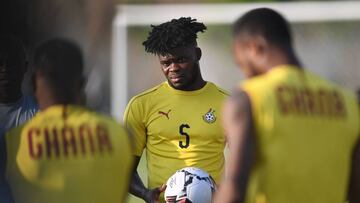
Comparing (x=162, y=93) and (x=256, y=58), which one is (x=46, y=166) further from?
(x=162, y=93)

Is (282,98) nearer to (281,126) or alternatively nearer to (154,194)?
(281,126)

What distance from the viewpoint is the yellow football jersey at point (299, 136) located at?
5.00 metres

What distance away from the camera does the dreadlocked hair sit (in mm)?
7645

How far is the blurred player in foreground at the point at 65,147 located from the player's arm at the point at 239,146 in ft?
1.75

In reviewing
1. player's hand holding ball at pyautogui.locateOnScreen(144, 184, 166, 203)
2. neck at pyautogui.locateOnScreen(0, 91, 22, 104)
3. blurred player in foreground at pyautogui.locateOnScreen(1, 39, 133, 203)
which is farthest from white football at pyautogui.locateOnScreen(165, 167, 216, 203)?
blurred player in foreground at pyautogui.locateOnScreen(1, 39, 133, 203)

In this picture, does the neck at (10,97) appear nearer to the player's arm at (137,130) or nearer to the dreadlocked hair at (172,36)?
the player's arm at (137,130)

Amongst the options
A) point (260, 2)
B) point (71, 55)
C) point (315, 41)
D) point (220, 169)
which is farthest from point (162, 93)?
point (260, 2)

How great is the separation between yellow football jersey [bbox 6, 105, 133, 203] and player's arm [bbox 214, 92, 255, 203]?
1.75ft

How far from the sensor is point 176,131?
7461 mm

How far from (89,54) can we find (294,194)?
54.8 feet

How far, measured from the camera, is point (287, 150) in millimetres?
5035

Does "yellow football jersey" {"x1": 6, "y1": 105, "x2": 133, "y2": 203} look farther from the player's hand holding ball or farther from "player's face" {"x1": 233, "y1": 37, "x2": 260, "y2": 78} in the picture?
the player's hand holding ball

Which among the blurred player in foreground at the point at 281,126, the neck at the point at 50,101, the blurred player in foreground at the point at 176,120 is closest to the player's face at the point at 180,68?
the blurred player in foreground at the point at 176,120

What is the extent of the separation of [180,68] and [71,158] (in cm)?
260
